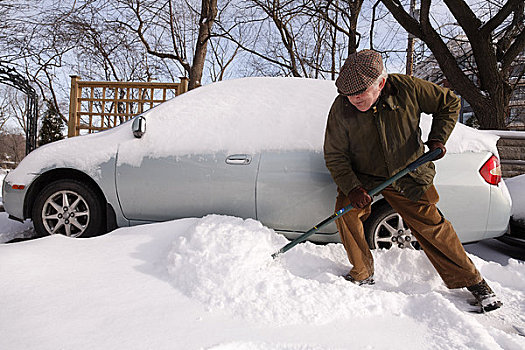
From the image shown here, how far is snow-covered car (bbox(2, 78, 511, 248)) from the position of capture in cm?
255

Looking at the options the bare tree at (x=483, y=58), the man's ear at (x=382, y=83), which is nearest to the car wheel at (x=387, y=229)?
the man's ear at (x=382, y=83)

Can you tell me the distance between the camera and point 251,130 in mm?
2744

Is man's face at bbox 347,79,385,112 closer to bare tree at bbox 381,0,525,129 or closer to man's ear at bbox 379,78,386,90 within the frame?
man's ear at bbox 379,78,386,90

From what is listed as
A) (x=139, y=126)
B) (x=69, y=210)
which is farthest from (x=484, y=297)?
(x=69, y=210)

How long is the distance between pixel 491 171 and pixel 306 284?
1.76 metres

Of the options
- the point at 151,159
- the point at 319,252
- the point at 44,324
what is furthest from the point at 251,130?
the point at 44,324

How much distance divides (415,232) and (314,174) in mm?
819

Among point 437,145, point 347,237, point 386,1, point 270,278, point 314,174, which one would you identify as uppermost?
point 386,1

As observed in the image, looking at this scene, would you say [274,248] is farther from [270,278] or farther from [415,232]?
[415,232]

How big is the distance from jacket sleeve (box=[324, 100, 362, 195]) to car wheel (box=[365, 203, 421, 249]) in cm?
57

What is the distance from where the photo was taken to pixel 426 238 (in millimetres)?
2158

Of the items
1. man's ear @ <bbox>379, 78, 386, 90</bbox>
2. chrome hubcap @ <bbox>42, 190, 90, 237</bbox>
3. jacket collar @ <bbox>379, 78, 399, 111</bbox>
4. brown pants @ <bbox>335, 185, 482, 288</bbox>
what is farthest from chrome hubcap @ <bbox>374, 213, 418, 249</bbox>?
chrome hubcap @ <bbox>42, 190, 90, 237</bbox>

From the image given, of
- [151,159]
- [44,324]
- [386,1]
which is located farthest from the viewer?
[386,1]

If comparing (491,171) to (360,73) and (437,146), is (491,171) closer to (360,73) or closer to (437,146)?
(437,146)
